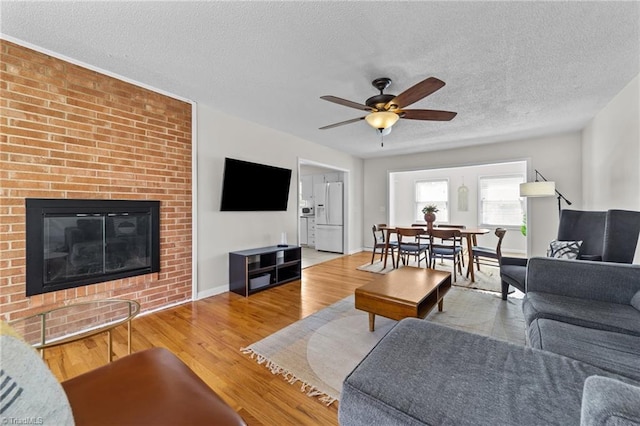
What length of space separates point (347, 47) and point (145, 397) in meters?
2.51

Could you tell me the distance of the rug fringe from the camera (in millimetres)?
1584

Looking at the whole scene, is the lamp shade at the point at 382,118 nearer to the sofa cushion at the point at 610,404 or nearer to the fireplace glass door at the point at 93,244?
the sofa cushion at the point at 610,404

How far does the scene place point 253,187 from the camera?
158 inches

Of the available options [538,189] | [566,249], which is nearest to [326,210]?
[538,189]

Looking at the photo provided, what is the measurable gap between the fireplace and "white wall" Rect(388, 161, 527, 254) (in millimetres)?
5322

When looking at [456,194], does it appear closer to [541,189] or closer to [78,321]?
[541,189]

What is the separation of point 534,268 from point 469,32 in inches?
76.7

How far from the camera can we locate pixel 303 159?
5.03 metres

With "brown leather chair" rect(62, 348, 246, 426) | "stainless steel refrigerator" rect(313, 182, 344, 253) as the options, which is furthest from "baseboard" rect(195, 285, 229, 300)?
"stainless steel refrigerator" rect(313, 182, 344, 253)

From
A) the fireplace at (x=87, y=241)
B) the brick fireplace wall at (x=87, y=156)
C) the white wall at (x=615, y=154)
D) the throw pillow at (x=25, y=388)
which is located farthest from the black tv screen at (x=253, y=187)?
the white wall at (x=615, y=154)

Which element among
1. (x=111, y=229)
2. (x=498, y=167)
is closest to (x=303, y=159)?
(x=111, y=229)

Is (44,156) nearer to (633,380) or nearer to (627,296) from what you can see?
(633,380)

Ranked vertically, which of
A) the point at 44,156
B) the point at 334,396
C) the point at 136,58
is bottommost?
the point at 334,396

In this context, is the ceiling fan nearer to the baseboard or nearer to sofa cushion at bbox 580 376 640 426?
sofa cushion at bbox 580 376 640 426
